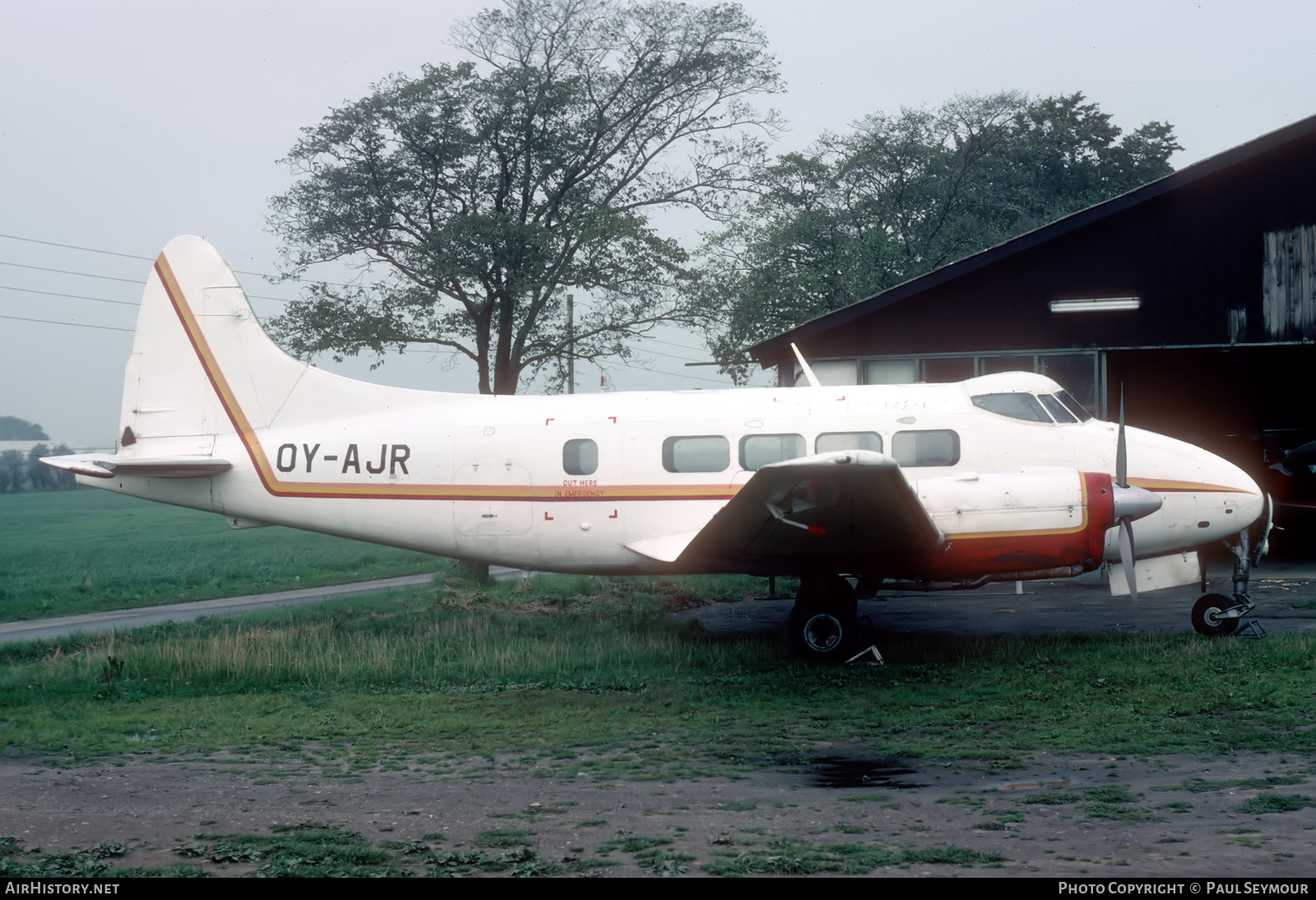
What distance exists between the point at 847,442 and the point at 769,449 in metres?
0.93

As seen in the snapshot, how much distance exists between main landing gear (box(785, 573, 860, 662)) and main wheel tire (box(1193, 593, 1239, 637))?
4.05 meters

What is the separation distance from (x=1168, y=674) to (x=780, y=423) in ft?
16.3

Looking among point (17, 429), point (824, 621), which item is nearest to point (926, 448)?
point (824, 621)

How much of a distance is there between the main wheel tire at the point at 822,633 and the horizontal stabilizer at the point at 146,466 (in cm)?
752

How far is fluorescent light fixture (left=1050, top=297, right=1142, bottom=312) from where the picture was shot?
64.3 ft

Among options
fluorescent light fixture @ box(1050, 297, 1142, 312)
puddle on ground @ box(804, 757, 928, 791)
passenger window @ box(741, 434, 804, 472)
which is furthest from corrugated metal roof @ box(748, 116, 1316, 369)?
puddle on ground @ box(804, 757, 928, 791)

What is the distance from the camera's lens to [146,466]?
1345cm

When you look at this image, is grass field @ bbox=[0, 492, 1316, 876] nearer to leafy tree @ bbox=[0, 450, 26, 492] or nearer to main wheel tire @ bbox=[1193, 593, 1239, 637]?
main wheel tire @ bbox=[1193, 593, 1239, 637]

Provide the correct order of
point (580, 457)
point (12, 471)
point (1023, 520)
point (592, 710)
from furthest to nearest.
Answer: point (12, 471)
point (580, 457)
point (1023, 520)
point (592, 710)

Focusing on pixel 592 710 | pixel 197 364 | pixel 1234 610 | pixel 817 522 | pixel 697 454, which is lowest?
pixel 592 710

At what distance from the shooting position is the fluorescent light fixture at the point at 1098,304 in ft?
64.3

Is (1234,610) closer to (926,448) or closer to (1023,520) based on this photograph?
(1023,520)

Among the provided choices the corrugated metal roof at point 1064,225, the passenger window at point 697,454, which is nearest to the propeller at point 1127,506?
the passenger window at point 697,454

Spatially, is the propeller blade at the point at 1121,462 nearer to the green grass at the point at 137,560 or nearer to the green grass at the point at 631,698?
the green grass at the point at 631,698
